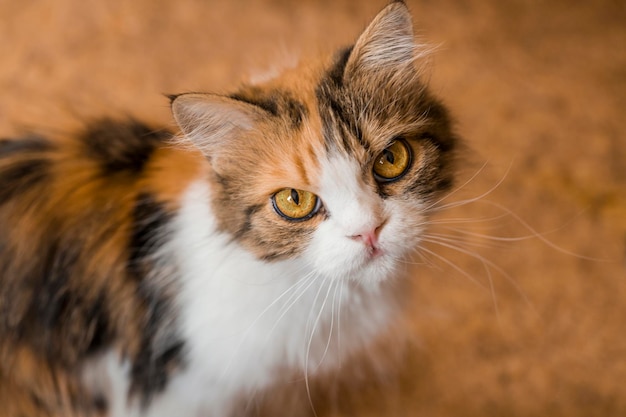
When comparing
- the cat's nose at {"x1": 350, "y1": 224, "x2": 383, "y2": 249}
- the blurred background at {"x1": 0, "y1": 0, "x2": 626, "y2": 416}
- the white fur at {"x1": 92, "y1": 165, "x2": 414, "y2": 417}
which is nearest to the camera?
the cat's nose at {"x1": 350, "y1": 224, "x2": 383, "y2": 249}

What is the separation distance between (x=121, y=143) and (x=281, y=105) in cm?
41

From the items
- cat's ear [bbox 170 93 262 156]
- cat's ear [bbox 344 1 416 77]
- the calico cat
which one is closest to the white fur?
the calico cat

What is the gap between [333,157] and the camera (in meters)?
0.99

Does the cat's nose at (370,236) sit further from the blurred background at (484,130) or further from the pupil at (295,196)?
the blurred background at (484,130)

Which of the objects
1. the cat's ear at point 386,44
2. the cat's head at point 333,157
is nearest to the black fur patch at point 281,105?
the cat's head at point 333,157

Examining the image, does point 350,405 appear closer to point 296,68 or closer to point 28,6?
point 296,68

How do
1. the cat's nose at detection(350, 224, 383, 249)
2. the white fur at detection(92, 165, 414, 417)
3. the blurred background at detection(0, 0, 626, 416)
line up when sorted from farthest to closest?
the blurred background at detection(0, 0, 626, 416) < the white fur at detection(92, 165, 414, 417) < the cat's nose at detection(350, 224, 383, 249)

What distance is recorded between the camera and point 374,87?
3.51 feet

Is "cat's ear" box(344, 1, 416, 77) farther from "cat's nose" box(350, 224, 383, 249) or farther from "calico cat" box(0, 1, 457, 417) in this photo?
"cat's nose" box(350, 224, 383, 249)

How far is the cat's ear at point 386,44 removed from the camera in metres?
1.03

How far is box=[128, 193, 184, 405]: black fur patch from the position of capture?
1.21m

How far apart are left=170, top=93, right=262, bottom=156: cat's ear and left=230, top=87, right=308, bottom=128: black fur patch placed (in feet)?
0.07

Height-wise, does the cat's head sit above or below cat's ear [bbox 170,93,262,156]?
below

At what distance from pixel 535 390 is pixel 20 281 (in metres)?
1.23
